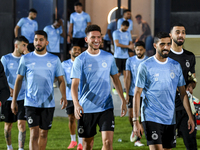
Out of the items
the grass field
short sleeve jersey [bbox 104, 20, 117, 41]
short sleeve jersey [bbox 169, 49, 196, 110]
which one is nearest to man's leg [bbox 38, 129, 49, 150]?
the grass field

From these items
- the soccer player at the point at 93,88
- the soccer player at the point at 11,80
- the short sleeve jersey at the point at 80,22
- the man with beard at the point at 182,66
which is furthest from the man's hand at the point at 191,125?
the short sleeve jersey at the point at 80,22

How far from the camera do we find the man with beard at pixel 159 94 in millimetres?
5430

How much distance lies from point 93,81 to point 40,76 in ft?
3.78

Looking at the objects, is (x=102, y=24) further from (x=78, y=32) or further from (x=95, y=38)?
(x=95, y=38)

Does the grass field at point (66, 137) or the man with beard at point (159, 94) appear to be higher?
the man with beard at point (159, 94)

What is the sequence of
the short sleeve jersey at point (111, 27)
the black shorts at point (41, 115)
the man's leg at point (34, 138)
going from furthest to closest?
1. the short sleeve jersey at point (111, 27)
2. the black shorts at point (41, 115)
3. the man's leg at point (34, 138)

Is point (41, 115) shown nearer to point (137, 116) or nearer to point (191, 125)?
point (137, 116)

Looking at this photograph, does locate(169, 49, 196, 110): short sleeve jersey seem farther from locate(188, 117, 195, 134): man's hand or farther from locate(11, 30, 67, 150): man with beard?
locate(11, 30, 67, 150): man with beard

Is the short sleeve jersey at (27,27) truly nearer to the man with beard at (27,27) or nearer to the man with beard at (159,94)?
the man with beard at (27,27)

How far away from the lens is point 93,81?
6047mm

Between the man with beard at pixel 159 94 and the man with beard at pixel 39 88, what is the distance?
187 cm

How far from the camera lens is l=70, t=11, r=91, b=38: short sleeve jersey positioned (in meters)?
13.6

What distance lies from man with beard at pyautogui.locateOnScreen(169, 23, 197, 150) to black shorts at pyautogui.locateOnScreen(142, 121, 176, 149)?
19.9 inches

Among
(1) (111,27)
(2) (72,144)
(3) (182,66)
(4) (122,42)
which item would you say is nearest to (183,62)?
(3) (182,66)
